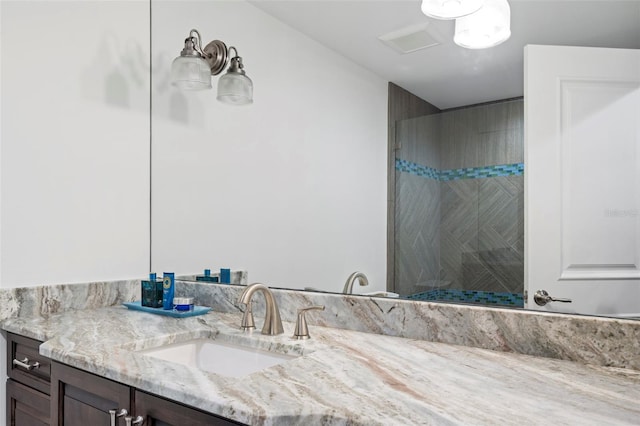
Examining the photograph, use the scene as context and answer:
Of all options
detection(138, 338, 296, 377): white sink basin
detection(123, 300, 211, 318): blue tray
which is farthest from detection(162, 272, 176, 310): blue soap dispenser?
detection(138, 338, 296, 377): white sink basin

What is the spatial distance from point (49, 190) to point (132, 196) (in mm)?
360

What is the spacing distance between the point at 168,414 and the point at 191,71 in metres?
1.41

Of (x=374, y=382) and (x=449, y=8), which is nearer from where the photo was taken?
(x=374, y=382)

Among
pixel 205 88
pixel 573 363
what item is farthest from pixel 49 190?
pixel 573 363

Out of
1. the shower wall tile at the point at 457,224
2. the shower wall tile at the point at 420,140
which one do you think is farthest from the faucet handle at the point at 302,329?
the shower wall tile at the point at 420,140

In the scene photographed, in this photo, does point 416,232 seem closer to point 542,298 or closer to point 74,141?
point 542,298

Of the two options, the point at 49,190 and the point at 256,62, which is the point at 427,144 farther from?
the point at 49,190

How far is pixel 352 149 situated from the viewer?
154 cm

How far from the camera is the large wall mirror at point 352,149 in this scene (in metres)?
1.21

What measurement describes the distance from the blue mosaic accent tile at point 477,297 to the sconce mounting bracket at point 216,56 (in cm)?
130

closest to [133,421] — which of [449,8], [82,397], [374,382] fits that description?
[82,397]

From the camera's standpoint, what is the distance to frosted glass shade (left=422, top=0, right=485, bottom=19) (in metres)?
1.26

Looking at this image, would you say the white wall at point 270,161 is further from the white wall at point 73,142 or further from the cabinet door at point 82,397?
the cabinet door at point 82,397

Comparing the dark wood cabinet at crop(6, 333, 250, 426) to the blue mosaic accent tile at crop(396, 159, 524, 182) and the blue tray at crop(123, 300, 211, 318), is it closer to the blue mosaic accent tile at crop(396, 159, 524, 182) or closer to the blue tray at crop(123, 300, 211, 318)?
the blue tray at crop(123, 300, 211, 318)
